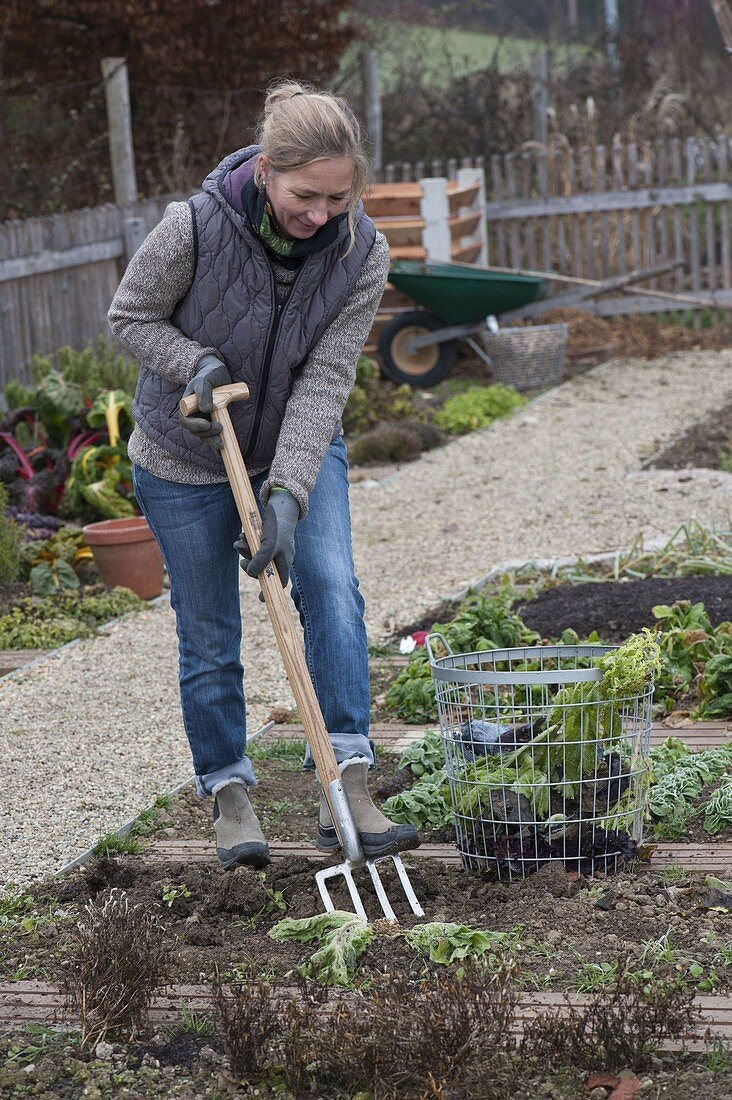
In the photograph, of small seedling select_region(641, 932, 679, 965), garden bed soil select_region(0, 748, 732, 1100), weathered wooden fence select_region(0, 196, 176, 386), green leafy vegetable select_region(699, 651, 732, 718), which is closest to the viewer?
garden bed soil select_region(0, 748, 732, 1100)

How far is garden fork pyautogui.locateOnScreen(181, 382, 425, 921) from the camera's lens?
3.11 meters

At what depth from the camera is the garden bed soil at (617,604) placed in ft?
16.7

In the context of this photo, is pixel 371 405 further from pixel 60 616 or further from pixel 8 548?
pixel 60 616

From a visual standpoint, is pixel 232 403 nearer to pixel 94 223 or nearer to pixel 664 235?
pixel 94 223

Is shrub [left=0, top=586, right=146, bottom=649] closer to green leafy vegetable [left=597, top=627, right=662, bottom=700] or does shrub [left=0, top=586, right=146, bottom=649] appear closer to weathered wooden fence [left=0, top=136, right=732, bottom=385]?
green leafy vegetable [left=597, top=627, right=662, bottom=700]

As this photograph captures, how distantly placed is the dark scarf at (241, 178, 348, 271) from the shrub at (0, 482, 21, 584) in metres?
3.59

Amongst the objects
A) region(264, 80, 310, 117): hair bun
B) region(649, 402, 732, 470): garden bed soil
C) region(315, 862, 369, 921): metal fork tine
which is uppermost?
region(264, 80, 310, 117): hair bun

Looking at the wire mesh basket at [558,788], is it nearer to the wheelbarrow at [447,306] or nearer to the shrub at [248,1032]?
the shrub at [248,1032]

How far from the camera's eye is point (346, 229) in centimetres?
317

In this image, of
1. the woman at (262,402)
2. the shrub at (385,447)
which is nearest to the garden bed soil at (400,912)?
→ the woman at (262,402)

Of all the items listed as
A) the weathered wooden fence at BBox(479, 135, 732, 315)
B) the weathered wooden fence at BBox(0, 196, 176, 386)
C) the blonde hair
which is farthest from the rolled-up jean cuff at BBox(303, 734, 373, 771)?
the weathered wooden fence at BBox(479, 135, 732, 315)

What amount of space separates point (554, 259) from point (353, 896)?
500 inches

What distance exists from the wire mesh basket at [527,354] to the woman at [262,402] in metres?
8.19

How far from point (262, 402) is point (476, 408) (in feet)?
23.8
